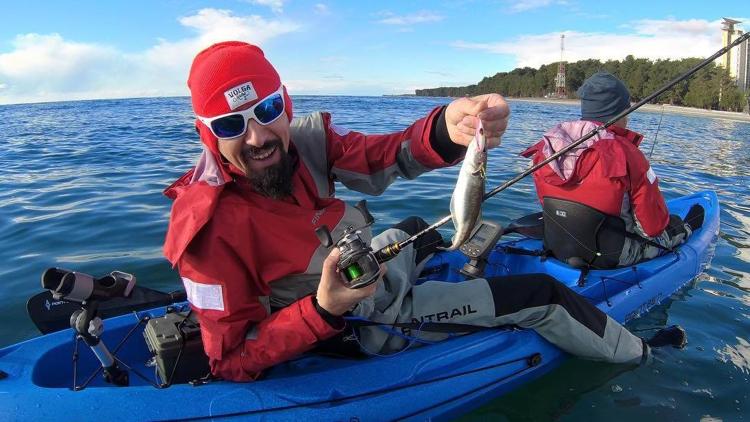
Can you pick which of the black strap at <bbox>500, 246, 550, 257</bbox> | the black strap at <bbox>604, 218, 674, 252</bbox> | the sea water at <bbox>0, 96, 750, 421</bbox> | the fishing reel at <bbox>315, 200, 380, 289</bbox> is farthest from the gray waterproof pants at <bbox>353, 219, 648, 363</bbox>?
the black strap at <bbox>500, 246, 550, 257</bbox>

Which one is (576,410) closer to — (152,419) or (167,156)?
(152,419)

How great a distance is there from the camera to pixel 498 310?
12.6 ft

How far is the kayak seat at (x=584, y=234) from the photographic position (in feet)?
17.0

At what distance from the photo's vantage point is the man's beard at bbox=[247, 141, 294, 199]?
9.55ft

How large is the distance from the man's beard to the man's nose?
0.11 m

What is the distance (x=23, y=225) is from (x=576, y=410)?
840cm

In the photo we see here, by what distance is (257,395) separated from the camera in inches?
122

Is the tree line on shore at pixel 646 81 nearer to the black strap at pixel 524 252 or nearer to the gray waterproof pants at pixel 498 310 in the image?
the black strap at pixel 524 252

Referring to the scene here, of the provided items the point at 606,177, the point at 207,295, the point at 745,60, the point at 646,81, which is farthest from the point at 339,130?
the point at 646,81

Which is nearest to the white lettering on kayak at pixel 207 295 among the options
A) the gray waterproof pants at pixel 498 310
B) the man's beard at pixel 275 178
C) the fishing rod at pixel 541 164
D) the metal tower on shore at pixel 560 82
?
the man's beard at pixel 275 178

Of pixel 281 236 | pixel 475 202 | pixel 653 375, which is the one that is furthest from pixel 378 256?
pixel 653 375

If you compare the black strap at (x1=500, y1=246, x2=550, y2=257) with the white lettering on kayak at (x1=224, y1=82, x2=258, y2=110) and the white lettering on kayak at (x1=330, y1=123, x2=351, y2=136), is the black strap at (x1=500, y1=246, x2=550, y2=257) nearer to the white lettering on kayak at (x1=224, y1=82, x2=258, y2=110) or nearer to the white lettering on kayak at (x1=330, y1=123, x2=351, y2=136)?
the white lettering on kayak at (x1=330, y1=123, x2=351, y2=136)

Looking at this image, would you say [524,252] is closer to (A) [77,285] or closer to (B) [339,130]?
(B) [339,130]

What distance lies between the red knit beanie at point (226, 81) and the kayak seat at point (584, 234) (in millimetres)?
3585
